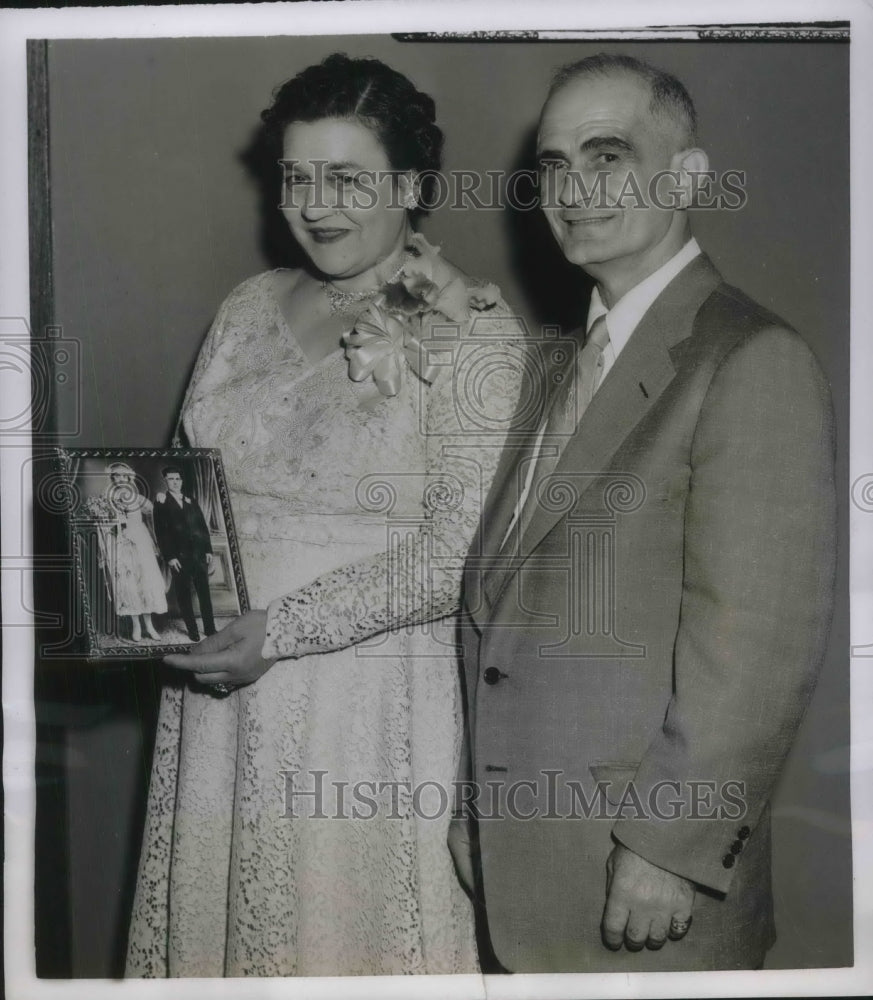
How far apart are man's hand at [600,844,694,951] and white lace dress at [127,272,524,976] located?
32 centimetres

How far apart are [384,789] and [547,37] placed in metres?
1.35

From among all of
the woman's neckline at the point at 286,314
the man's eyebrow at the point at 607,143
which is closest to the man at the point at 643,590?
the man's eyebrow at the point at 607,143

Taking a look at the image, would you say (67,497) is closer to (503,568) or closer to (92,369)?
(92,369)

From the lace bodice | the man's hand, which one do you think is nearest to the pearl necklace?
the lace bodice

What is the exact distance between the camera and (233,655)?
6.08 ft

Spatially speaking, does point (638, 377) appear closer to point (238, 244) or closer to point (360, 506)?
point (360, 506)

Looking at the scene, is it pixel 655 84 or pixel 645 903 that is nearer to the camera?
pixel 645 903

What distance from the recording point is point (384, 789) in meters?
1.89

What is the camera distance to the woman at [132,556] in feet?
6.11

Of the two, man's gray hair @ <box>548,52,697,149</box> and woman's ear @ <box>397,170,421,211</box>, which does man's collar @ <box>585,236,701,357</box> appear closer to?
man's gray hair @ <box>548,52,697,149</box>

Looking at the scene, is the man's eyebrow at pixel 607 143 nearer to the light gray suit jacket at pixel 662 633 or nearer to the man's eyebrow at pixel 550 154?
the man's eyebrow at pixel 550 154

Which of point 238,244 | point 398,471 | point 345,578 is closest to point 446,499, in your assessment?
point 398,471

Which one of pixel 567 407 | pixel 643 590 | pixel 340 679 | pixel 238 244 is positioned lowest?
pixel 340 679

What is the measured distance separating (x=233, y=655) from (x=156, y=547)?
0.75ft
